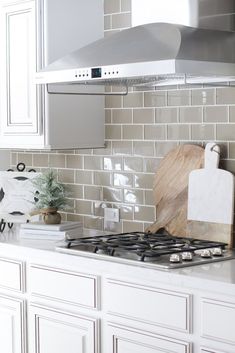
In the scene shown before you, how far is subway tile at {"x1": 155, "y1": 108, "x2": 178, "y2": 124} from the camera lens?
12.9 feet

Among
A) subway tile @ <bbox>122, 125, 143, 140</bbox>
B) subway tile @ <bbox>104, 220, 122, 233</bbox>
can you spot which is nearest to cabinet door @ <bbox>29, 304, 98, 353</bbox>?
subway tile @ <bbox>104, 220, 122, 233</bbox>

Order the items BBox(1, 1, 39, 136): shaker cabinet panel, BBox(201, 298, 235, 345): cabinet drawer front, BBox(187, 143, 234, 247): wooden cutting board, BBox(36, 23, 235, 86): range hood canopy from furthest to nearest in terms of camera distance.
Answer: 1. BBox(1, 1, 39, 136): shaker cabinet panel
2. BBox(187, 143, 234, 247): wooden cutting board
3. BBox(36, 23, 235, 86): range hood canopy
4. BBox(201, 298, 235, 345): cabinet drawer front

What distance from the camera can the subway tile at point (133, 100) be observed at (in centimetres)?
412

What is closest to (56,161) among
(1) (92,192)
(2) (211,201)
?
(1) (92,192)

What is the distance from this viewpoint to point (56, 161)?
4.61 metres

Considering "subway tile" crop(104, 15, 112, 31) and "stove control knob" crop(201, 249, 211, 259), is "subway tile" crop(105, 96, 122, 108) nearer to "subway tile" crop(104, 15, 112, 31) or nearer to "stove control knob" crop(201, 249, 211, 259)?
"subway tile" crop(104, 15, 112, 31)

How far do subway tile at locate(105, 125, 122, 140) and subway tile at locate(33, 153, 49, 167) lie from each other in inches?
20.2

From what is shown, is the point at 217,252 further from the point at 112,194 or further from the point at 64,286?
the point at 112,194

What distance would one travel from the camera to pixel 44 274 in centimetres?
373

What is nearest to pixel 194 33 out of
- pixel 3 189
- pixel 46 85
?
pixel 46 85

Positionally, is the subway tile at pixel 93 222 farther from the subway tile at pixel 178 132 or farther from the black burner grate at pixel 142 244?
the subway tile at pixel 178 132

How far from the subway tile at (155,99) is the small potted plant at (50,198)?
0.65 metres

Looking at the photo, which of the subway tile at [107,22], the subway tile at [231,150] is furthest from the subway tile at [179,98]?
the subway tile at [107,22]

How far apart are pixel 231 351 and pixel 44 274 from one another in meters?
1.14
